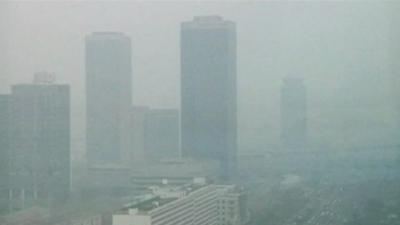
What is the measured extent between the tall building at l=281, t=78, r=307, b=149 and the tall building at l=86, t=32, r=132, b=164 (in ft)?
3.31

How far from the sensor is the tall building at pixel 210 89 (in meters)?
3.59

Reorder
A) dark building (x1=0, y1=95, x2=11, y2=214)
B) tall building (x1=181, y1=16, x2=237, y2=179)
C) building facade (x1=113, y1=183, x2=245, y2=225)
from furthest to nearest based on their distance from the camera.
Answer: dark building (x1=0, y1=95, x2=11, y2=214), tall building (x1=181, y1=16, x2=237, y2=179), building facade (x1=113, y1=183, x2=245, y2=225)

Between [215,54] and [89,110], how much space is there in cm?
89

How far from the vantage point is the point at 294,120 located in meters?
3.64

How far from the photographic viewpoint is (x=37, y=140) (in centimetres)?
363

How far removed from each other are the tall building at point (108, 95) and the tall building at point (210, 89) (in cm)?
39

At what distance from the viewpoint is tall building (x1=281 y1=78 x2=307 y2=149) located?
11.9ft

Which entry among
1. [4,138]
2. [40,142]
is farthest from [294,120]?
[4,138]

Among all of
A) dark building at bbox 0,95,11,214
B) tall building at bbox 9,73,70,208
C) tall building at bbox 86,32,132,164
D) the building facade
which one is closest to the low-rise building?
the building facade

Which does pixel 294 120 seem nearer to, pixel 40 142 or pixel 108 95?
pixel 108 95

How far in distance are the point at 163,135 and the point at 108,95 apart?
45 cm

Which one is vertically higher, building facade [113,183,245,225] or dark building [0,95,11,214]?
dark building [0,95,11,214]

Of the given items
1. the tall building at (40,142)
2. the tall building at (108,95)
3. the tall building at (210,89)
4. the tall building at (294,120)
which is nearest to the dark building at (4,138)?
the tall building at (40,142)

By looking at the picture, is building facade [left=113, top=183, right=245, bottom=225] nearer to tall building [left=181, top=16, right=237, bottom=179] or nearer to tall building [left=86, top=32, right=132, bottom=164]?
tall building [left=181, top=16, right=237, bottom=179]
